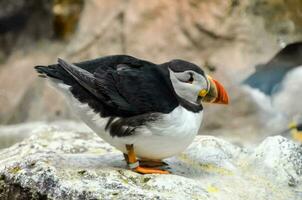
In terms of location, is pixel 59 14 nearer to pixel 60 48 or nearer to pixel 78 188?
pixel 60 48

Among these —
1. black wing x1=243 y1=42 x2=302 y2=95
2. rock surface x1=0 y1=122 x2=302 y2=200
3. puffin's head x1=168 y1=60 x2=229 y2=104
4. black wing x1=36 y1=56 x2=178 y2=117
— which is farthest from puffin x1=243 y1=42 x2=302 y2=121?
black wing x1=36 y1=56 x2=178 y2=117

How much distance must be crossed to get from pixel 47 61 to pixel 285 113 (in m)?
2.13

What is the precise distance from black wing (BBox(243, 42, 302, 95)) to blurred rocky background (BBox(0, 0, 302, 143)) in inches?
2.1

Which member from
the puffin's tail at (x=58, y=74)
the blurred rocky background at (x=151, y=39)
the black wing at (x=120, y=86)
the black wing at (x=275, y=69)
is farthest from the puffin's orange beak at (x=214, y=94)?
the black wing at (x=275, y=69)

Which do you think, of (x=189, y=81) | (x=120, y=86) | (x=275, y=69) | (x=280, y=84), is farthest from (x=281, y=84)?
(x=120, y=86)

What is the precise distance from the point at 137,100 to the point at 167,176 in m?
0.35

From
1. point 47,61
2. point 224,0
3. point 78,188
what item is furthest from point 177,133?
point 47,61

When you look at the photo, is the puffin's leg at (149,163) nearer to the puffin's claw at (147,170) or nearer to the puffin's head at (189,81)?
the puffin's claw at (147,170)

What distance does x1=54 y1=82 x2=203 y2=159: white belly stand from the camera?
10.8 feet

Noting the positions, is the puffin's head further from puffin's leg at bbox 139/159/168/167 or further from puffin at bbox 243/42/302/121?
puffin at bbox 243/42/302/121

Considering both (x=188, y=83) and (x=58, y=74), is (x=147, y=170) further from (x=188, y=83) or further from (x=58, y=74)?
(x=58, y=74)

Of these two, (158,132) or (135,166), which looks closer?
(158,132)

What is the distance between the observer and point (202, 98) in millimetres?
3473

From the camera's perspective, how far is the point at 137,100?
331cm
